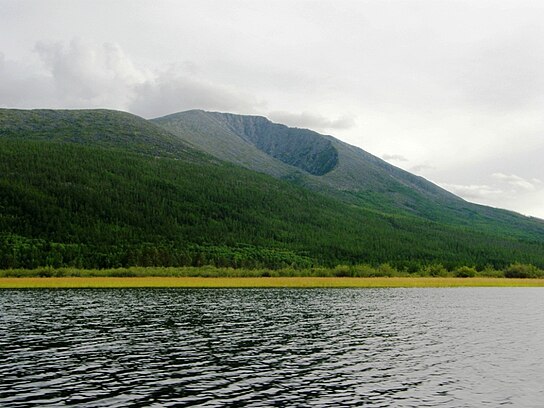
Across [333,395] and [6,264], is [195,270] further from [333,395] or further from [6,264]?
[333,395]

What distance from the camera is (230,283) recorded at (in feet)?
505

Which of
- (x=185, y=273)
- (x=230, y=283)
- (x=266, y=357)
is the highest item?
(x=185, y=273)

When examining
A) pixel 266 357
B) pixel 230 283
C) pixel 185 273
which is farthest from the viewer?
pixel 185 273

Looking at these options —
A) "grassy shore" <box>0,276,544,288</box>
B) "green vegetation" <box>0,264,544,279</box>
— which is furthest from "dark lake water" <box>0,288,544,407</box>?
"green vegetation" <box>0,264,544,279</box>

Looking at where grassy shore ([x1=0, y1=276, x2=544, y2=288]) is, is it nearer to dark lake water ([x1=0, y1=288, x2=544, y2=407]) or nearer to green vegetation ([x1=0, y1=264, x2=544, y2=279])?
green vegetation ([x1=0, y1=264, x2=544, y2=279])

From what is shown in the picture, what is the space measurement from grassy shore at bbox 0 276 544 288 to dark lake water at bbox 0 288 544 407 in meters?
61.4

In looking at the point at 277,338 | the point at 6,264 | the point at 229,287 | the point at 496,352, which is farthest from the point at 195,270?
the point at 496,352

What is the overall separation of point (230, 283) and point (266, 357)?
110m

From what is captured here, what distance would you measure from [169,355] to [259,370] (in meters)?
9.32

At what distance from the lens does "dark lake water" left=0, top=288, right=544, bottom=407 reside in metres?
32.6

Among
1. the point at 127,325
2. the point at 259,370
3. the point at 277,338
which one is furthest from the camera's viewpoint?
the point at 127,325

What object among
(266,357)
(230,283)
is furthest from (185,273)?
(266,357)

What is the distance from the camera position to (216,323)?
6694cm

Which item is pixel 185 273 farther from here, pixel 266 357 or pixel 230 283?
pixel 266 357
